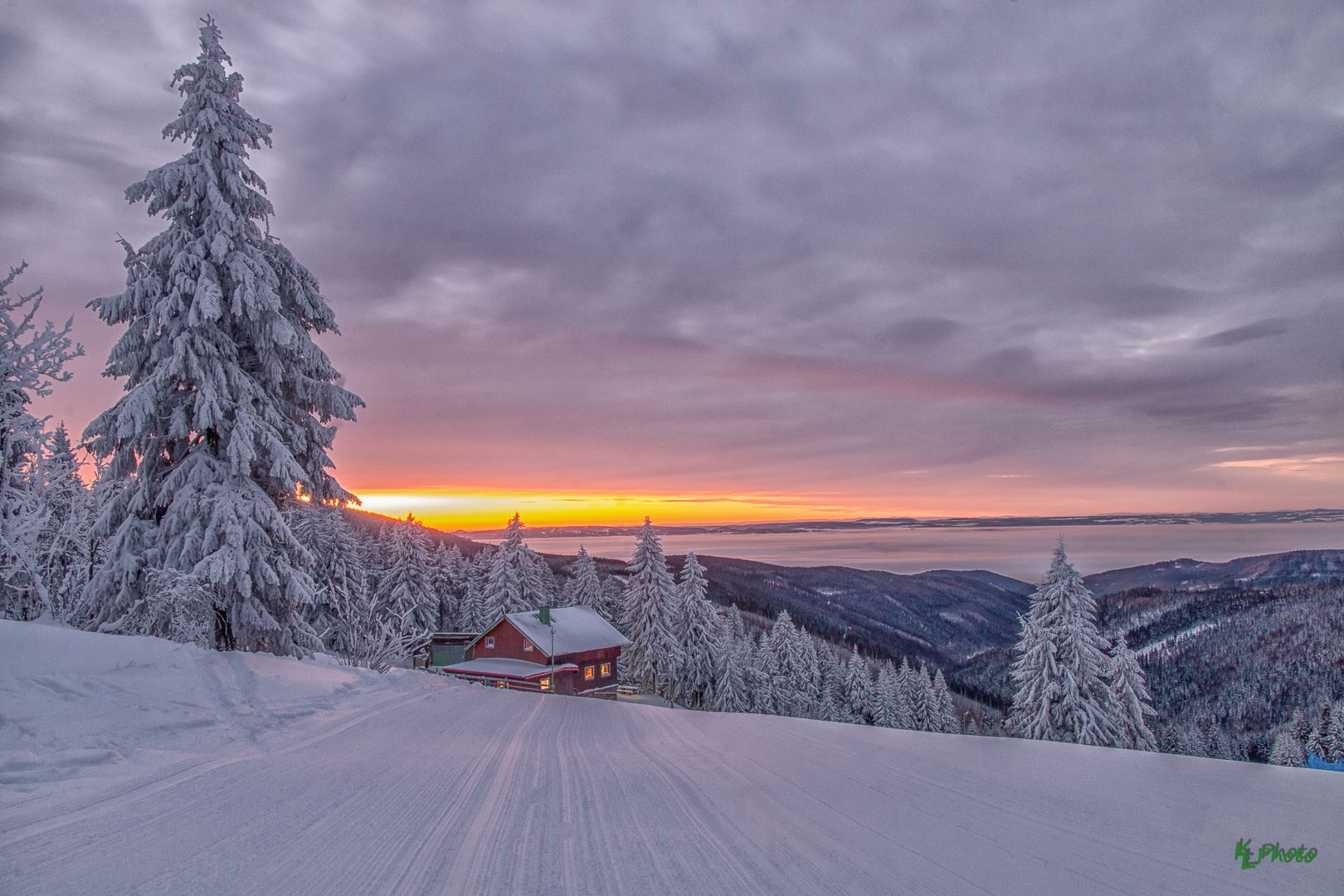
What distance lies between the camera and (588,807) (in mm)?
2852

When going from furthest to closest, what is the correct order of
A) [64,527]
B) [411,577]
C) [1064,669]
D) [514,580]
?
[411,577] < [514,580] < [1064,669] < [64,527]

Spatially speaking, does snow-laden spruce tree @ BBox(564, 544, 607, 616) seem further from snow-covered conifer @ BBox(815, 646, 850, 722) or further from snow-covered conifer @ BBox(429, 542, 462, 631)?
snow-covered conifer @ BBox(815, 646, 850, 722)

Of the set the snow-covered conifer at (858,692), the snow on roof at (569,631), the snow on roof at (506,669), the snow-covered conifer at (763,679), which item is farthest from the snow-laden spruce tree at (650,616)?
the snow-covered conifer at (858,692)

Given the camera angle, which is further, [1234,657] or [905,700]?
[905,700]

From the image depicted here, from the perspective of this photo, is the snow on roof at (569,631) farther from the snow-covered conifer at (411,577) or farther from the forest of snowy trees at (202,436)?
the forest of snowy trees at (202,436)

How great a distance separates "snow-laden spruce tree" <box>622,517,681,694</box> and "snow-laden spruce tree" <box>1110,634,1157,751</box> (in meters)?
17.8

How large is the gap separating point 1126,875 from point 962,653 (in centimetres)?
20118

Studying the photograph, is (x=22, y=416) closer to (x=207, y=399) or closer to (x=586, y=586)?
(x=207, y=399)

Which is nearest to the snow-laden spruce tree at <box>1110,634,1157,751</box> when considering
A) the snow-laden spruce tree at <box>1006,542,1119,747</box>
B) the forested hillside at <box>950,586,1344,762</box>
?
the snow-laden spruce tree at <box>1006,542,1119,747</box>

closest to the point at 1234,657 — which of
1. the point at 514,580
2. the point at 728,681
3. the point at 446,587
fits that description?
the point at 728,681

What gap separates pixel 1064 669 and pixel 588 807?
65.5 ft

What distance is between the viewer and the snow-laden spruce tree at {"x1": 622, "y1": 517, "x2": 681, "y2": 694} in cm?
3053

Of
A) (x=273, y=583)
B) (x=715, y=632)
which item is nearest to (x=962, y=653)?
(x=715, y=632)

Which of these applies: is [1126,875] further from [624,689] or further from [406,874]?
[624,689]
